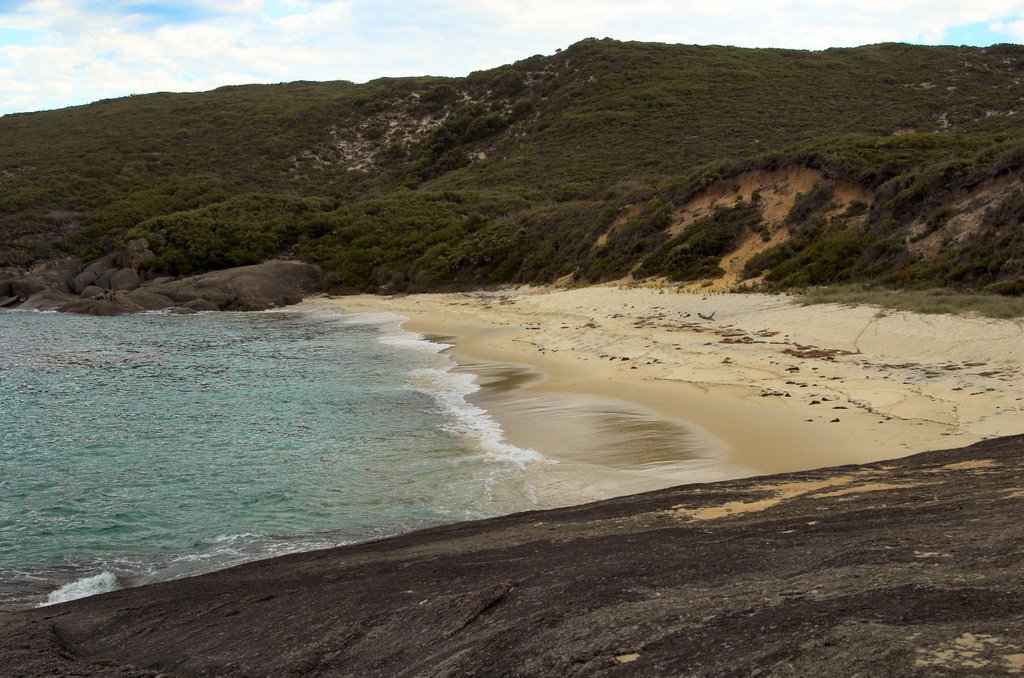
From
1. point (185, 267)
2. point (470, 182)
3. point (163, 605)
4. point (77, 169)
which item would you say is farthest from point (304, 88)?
point (163, 605)

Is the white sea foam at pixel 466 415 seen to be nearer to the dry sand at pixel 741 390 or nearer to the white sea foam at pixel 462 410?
the white sea foam at pixel 462 410

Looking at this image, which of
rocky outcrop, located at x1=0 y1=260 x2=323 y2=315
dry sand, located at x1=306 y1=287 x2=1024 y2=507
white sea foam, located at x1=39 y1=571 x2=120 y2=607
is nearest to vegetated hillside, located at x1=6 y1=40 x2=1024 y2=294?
rocky outcrop, located at x1=0 y1=260 x2=323 y2=315

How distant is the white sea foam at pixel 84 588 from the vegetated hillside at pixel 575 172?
618 inches

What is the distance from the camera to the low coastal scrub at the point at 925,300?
13398 mm

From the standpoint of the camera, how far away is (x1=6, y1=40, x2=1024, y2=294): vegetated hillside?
22641mm

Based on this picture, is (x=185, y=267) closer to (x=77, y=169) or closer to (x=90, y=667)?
(x=77, y=169)

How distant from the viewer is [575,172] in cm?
5491

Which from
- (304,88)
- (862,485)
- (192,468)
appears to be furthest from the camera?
(304,88)

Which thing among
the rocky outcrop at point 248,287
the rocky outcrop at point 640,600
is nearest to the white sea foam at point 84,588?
the rocky outcrop at point 640,600

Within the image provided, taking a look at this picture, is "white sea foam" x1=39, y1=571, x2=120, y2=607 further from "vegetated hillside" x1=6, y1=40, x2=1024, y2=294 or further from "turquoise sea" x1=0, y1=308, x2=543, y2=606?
"vegetated hillside" x1=6, y1=40, x2=1024, y2=294

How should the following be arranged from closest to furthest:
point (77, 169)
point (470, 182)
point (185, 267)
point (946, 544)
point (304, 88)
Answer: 1. point (946, 544)
2. point (185, 267)
3. point (470, 182)
4. point (77, 169)
5. point (304, 88)

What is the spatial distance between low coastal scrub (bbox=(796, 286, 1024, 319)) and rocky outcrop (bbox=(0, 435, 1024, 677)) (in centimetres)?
797

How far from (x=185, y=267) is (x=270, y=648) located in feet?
145

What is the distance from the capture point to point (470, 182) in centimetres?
5866
